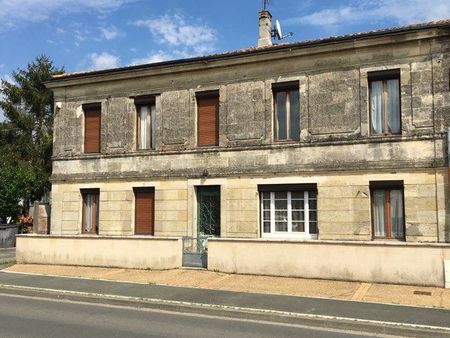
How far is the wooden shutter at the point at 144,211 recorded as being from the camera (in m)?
16.5

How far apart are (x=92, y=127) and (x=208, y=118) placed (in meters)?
4.82

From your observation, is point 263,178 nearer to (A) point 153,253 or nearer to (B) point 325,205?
(B) point 325,205

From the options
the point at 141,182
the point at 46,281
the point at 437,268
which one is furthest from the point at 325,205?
the point at 46,281

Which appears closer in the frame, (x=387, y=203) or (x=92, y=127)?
(x=387, y=203)

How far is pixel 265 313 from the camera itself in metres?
8.48

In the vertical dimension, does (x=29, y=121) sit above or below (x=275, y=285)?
above

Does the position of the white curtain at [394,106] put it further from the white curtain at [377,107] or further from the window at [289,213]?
the window at [289,213]

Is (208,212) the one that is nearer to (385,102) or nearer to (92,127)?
(92,127)

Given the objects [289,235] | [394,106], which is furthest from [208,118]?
[394,106]

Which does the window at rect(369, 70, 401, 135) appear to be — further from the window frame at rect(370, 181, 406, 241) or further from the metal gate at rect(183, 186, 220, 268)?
the metal gate at rect(183, 186, 220, 268)

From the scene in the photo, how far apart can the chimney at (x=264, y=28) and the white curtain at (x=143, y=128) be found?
18.6 ft

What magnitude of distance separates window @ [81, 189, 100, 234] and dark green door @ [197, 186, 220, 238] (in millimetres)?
4187

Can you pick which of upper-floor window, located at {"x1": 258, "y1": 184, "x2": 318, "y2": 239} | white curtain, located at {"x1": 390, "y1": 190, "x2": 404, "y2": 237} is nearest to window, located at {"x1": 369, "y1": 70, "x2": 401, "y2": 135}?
white curtain, located at {"x1": 390, "y1": 190, "x2": 404, "y2": 237}

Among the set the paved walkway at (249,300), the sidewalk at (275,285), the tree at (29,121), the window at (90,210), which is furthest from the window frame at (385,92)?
the tree at (29,121)
